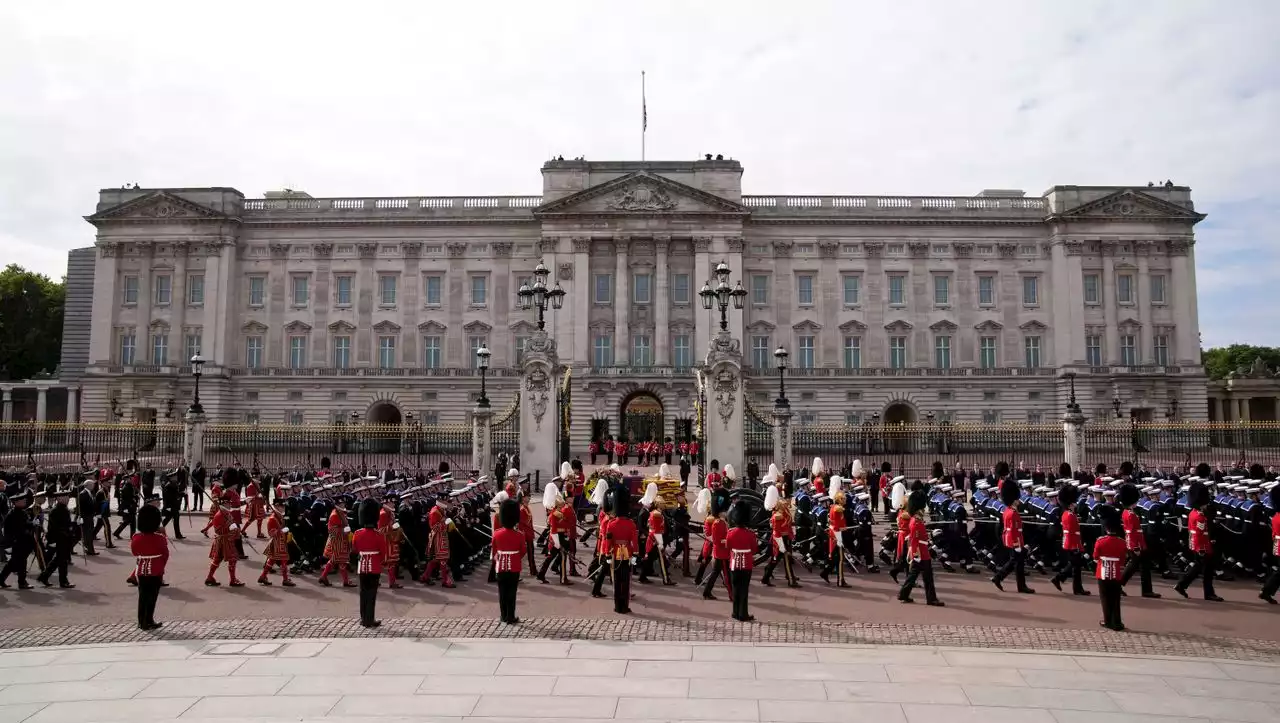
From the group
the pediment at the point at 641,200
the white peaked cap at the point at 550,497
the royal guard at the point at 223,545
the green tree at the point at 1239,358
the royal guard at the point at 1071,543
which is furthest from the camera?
the green tree at the point at 1239,358

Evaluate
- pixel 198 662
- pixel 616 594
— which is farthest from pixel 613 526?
pixel 198 662

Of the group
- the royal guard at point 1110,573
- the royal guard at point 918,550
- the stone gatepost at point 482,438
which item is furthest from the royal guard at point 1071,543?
the stone gatepost at point 482,438

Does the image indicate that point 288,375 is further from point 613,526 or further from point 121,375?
point 613,526

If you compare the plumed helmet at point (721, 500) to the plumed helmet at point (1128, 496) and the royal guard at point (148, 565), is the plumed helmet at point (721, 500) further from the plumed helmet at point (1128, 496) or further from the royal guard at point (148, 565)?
the royal guard at point (148, 565)

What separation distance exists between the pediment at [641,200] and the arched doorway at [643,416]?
38.7 ft

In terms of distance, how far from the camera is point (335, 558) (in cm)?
1363

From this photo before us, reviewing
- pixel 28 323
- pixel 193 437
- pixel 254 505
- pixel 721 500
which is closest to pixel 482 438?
pixel 254 505

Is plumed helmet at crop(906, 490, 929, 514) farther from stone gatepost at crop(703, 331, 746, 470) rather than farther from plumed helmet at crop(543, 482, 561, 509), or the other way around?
stone gatepost at crop(703, 331, 746, 470)

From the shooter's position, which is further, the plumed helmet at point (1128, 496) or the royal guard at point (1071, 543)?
the plumed helmet at point (1128, 496)

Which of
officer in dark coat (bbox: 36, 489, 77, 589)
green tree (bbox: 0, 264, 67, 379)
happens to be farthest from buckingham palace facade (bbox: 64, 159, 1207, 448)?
officer in dark coat (bbox: 36, 489, 77, 589)

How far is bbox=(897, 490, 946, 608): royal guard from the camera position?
11898 mm

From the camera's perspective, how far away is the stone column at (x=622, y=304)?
5294 centimetres

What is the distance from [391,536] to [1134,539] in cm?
1119

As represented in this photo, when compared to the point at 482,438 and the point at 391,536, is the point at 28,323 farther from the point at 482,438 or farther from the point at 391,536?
the point at 391,536
